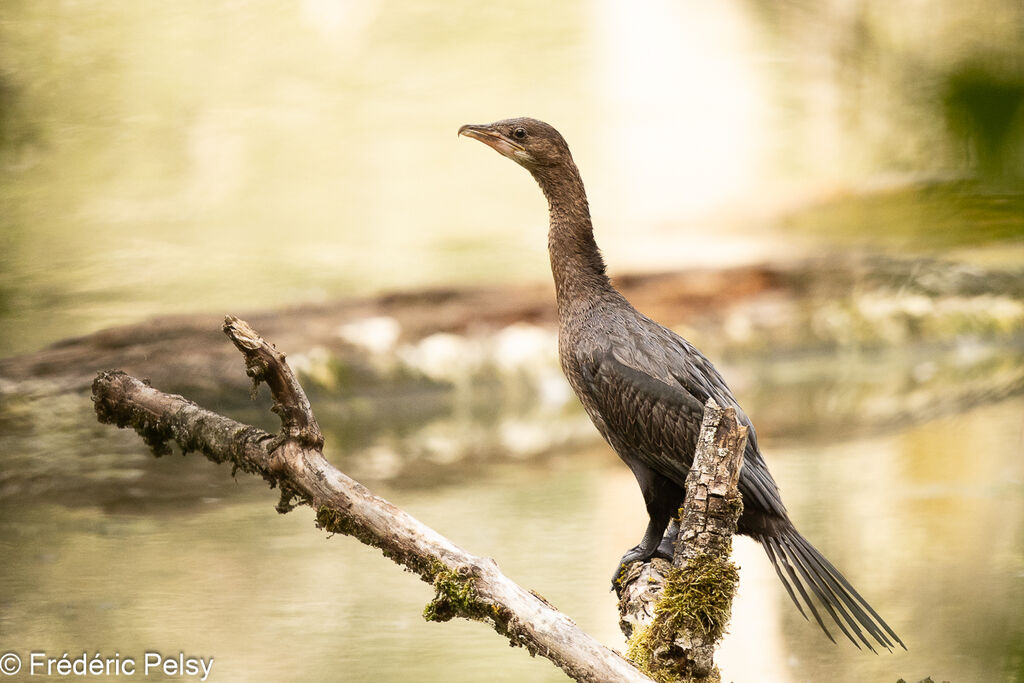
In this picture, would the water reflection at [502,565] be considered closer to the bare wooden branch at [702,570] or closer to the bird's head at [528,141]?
the bare wooden branch at [702,570]

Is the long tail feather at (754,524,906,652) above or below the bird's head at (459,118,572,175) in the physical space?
below

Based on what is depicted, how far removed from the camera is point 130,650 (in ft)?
10.1

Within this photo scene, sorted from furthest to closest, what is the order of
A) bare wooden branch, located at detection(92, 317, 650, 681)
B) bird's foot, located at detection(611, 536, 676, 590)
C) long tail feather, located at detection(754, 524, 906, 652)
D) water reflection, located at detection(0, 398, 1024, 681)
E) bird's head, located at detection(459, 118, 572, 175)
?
water reflection, located at detection(0, 398, 1024, 681) → bird's head, located at detection(459, 118, 572, 175) → bird's foot, located at detection(611, 536, 676, 590) → long tail feather, located at detection(754, 524, 906, 652) → bare wooden branch, located at detection(92, 317, 650, 681)

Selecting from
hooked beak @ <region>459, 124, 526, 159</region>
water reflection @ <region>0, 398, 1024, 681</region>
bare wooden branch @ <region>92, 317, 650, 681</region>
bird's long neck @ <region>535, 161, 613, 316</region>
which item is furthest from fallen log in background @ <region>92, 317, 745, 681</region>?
water reflection @ <region>0, 398, 1024, 681</region>

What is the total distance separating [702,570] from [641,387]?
49 centimetres

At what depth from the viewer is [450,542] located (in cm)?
204

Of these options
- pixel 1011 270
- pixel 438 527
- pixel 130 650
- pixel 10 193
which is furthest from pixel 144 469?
pixel 1011 270

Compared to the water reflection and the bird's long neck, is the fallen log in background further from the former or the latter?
the water reflection

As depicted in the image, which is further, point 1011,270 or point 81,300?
point 1011,270

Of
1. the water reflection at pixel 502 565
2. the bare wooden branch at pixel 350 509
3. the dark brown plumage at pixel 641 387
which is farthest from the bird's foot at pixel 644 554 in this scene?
the water reflection at pixel 502 565

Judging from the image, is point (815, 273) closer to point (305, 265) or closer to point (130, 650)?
point (305, 265)

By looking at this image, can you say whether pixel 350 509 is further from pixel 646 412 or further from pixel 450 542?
pixel 646 412

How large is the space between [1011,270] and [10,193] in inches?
324

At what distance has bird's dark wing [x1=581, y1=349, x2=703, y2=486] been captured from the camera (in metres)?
2.28
